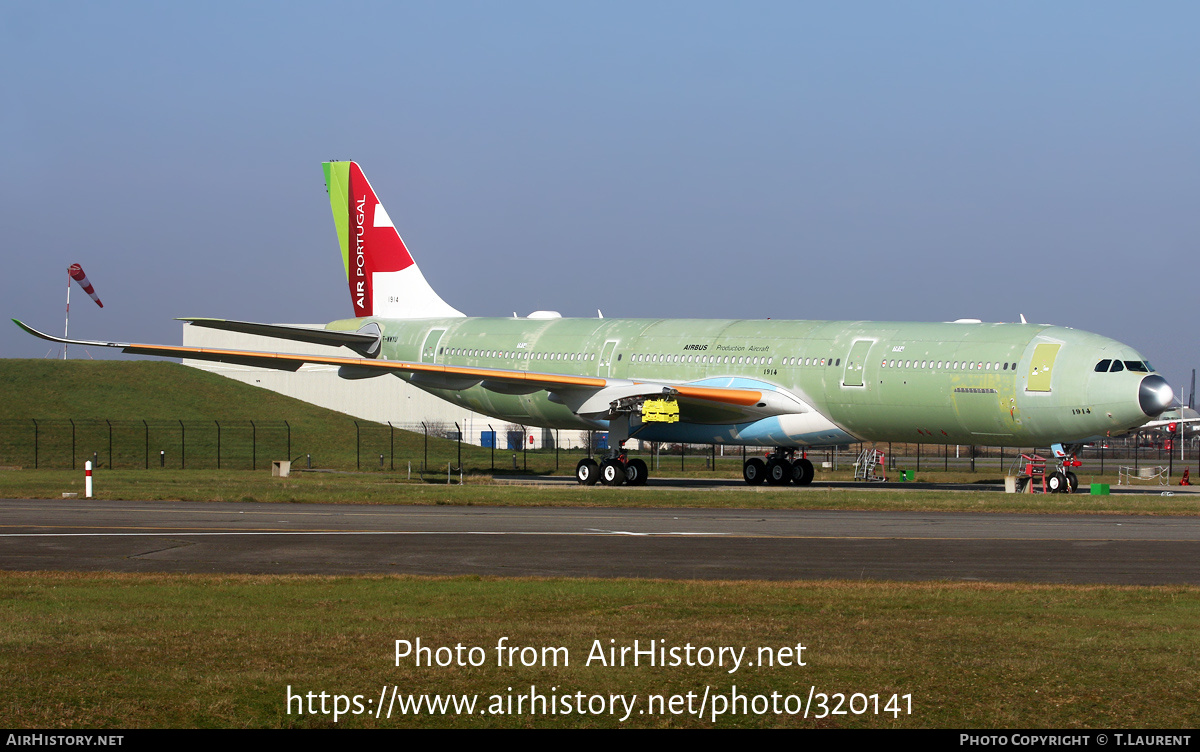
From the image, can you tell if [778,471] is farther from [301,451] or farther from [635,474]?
[301,451]

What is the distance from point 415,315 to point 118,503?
1985cm

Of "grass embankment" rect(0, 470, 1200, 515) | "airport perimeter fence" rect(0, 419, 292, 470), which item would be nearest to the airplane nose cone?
"grass embankment" rect(0, 470, 1200, 515)

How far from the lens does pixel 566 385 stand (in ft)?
121

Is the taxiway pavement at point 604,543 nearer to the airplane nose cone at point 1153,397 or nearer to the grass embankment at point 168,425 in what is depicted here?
the airplane nose cone at point 1153,397

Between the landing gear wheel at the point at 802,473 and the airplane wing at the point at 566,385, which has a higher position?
the airplane wing at the point at 566,385

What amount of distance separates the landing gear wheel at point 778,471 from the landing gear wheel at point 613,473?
4.59 m

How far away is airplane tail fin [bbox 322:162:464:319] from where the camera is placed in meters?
46.2

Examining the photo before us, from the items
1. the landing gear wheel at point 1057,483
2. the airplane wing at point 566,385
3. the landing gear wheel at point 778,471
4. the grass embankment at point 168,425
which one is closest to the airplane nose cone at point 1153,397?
the landing gear wheel at point 1057,483

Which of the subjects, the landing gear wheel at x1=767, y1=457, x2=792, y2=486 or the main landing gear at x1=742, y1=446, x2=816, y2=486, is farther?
the landing gear wheel at x1=767, y1=457, x2=792, y2=486

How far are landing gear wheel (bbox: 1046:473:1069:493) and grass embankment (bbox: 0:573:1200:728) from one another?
67.3 ft

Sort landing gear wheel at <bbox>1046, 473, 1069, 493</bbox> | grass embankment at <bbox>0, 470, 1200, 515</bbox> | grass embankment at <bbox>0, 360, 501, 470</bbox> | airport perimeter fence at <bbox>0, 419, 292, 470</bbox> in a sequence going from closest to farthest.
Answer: grass embankment at <bbox>0, 470, 1200, 515</bbox>
landing gear wheel at <bbox>1046, 473, 1069, 493</bbox>
airport perimeter fence at <bbox>0, 419, 292, 470</bbox>
grass embankment at <bbox>0, 360, 501, 470</bbox>

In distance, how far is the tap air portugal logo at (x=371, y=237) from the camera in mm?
46469

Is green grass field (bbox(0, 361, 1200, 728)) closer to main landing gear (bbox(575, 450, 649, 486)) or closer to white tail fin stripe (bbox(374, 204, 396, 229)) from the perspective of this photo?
main landing gear (bbox(575, 450, 649, 486))
